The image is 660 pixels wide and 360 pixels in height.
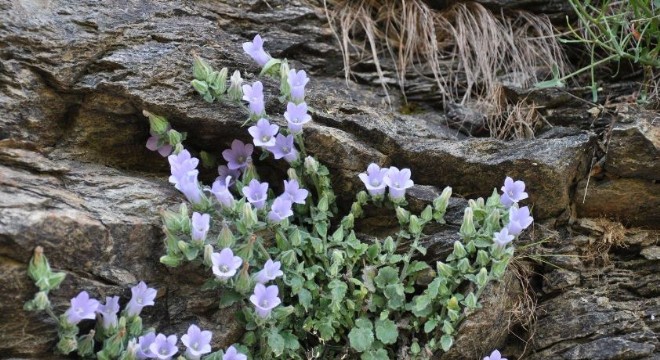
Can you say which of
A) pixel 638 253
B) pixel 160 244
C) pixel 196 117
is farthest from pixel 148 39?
pixel 638 253

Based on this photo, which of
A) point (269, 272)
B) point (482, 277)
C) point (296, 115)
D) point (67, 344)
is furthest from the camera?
point (296, 115)

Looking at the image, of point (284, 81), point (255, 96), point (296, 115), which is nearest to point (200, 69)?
point (255, 96)

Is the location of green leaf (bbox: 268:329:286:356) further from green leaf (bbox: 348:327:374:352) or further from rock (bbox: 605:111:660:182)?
rock (bbox: 605:111:660:182)

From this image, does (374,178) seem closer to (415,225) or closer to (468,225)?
(415,225)

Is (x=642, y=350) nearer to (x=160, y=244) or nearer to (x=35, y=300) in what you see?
(x=160, y=244)

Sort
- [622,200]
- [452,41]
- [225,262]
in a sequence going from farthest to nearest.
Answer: [452,41], [622,200], [225,262]

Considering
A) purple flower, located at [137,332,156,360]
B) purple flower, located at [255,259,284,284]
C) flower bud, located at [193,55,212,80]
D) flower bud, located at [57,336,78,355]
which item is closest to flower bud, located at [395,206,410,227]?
purple flower, located at [255,259,284,284]

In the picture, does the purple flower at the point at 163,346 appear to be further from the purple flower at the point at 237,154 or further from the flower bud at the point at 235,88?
the flower bud at the point at 235,88
